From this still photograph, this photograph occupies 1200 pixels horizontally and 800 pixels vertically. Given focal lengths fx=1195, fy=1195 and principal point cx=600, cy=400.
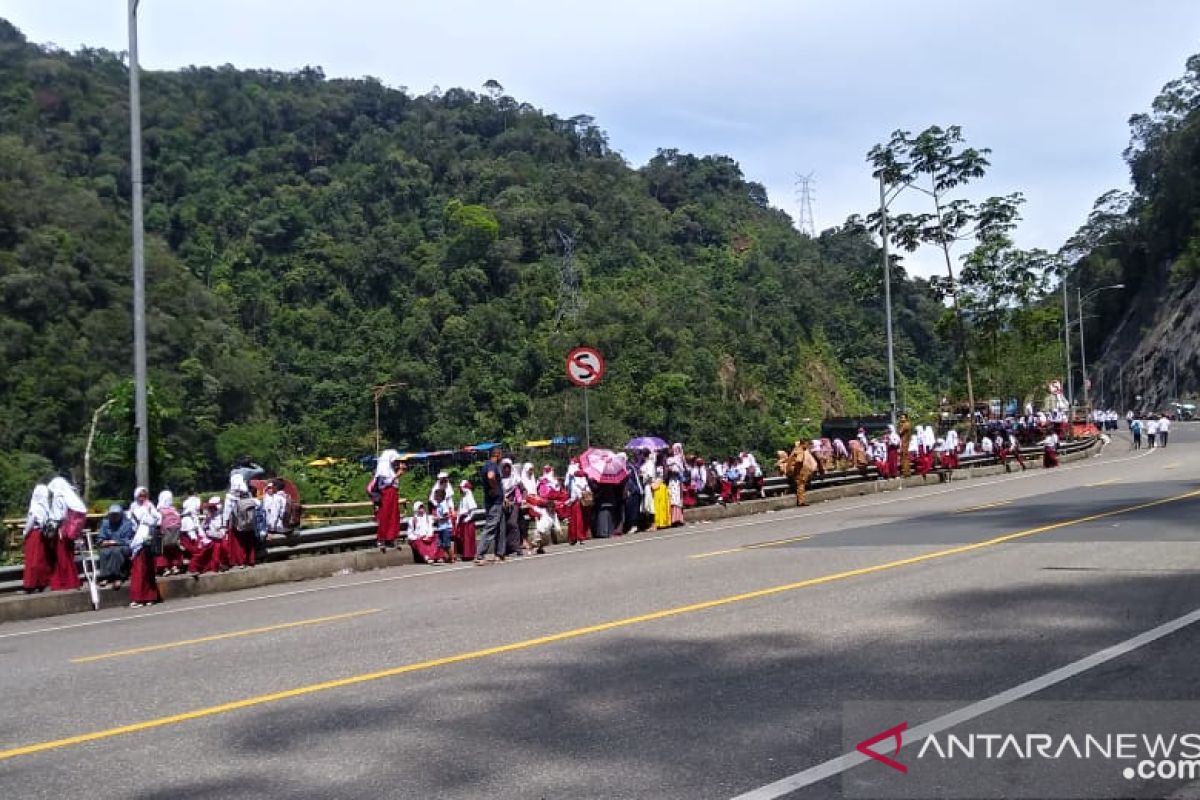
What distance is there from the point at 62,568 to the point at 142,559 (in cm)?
131

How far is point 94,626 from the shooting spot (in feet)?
46.0

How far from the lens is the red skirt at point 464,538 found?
20531 mm

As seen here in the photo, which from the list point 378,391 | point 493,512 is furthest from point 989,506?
point 378,391

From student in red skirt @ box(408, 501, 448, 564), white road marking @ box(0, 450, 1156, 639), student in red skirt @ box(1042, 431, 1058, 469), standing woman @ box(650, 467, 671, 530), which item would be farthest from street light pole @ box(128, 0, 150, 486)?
student in red skirt @ box(1042, 431, 1058, 469)

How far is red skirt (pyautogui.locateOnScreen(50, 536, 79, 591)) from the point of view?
16.5 m

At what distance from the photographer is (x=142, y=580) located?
1622 cm

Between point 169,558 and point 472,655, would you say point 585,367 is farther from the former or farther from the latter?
point 472,655

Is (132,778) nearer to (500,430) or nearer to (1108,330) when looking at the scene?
(500,430)

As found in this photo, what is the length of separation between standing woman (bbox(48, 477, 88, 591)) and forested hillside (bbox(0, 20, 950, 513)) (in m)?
33.6

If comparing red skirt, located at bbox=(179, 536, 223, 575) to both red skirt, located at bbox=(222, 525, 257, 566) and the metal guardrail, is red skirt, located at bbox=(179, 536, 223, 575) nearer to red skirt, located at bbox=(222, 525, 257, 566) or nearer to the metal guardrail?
red skirt, located at bbox=(222, 525, 257, 566)

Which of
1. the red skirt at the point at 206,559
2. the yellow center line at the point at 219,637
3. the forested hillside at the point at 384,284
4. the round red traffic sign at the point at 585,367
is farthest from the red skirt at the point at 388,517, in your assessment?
the forested hillside at the point at 384,284

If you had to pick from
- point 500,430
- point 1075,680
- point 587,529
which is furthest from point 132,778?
point 500,430

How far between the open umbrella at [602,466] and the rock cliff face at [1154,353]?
8169cm

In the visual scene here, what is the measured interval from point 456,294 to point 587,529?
74.3 metres
